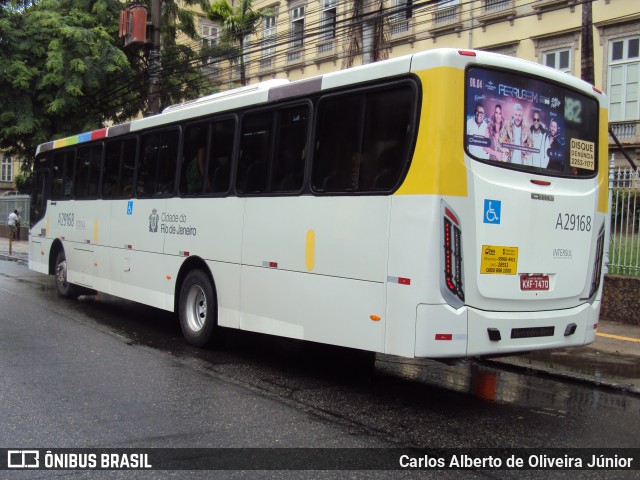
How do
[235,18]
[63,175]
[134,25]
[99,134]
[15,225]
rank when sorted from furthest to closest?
[15,225] < [235,18] < [134,25] < [63,175] < [99,134]

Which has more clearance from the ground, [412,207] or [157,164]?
[157,164]

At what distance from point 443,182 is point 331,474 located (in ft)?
8.34

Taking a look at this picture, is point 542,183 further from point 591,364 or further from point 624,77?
point 624,77

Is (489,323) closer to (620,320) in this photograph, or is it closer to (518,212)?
(518,212)

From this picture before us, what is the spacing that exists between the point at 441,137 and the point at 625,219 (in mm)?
6251

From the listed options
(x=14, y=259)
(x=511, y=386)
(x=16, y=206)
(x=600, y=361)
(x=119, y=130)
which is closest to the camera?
(x=511, y=386)

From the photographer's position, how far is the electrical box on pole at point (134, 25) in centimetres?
1755

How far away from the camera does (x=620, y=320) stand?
10.8 metres

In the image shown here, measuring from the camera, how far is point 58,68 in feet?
57.3

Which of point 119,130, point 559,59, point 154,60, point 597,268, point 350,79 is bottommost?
point 597,268

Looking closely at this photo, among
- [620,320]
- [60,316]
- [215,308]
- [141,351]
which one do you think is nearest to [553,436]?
[215,308]

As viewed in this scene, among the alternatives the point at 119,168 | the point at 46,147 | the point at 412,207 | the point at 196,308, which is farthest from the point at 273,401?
the point at 46,147

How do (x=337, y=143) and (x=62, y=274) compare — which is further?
(x=62, y=274)

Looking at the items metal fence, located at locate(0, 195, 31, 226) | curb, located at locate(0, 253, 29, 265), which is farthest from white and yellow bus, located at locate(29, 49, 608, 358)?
metal fence, located at locate(0, 195, 31, 226)
